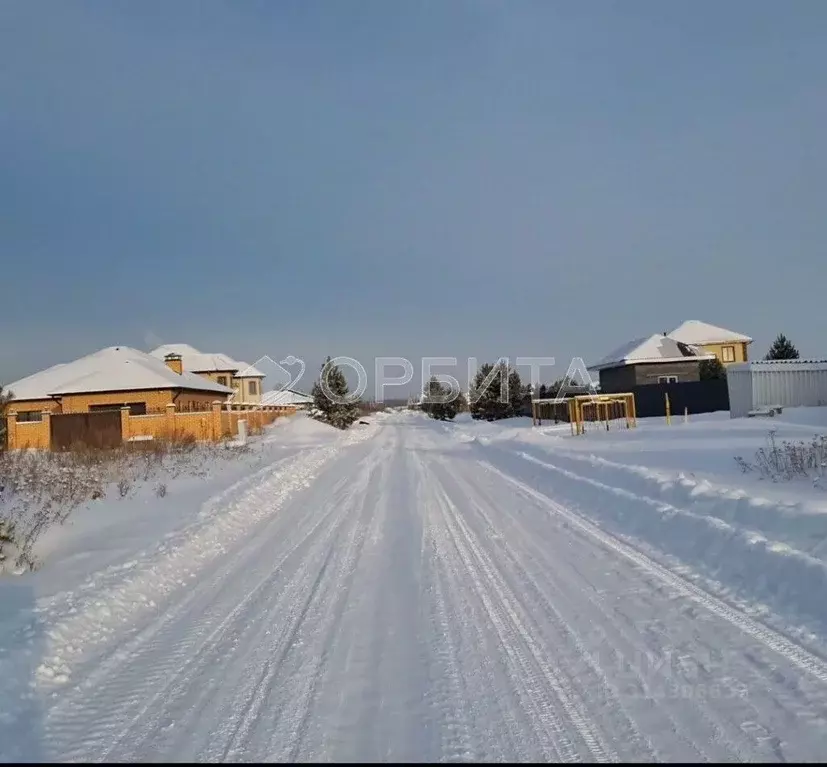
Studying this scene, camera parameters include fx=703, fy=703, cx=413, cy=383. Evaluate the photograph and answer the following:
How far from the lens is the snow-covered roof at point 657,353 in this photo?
46781mm

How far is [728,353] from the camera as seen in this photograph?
55469 mm

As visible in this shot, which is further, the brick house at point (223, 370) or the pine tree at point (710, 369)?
the brick house at point (223, 370)

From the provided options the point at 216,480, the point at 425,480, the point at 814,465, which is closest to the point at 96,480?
the point at 216,480

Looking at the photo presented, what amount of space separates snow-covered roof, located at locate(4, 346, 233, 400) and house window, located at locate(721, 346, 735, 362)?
3825 cm

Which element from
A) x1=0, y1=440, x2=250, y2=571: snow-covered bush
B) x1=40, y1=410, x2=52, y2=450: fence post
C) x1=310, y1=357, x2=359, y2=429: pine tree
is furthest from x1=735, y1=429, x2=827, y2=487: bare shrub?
x1=310, y1=357, x2=359, y2=429: pine tree

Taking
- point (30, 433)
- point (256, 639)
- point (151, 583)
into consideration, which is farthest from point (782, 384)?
point (30, 433)

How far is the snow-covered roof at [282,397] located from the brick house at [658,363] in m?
32.6

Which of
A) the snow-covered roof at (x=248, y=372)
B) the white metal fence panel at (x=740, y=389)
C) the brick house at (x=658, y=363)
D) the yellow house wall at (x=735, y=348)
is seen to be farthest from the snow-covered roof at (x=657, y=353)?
the snow-covered roof at (x=248, y=372)

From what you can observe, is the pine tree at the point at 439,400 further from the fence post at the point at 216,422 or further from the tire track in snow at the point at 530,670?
the tire track in snow at the point at 530,670

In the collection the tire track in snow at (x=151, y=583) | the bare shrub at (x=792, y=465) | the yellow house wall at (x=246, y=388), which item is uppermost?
the yellow house wall at (x=246, y=388)

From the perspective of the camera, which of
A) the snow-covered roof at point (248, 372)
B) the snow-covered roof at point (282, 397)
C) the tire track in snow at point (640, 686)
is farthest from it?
the snow-covered roof at point (282, 397)

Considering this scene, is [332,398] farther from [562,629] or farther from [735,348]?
[562,629]

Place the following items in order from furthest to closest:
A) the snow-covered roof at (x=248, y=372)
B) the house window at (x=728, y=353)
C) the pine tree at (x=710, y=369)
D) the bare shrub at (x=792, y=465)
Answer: the snow-covered roof at (x=248, y=372) → the house window at (x=728, y=353) → the pine tree at (x=710, y=369) → the bare shrub at (x=792, y=465)

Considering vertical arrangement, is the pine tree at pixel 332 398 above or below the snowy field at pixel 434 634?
above
